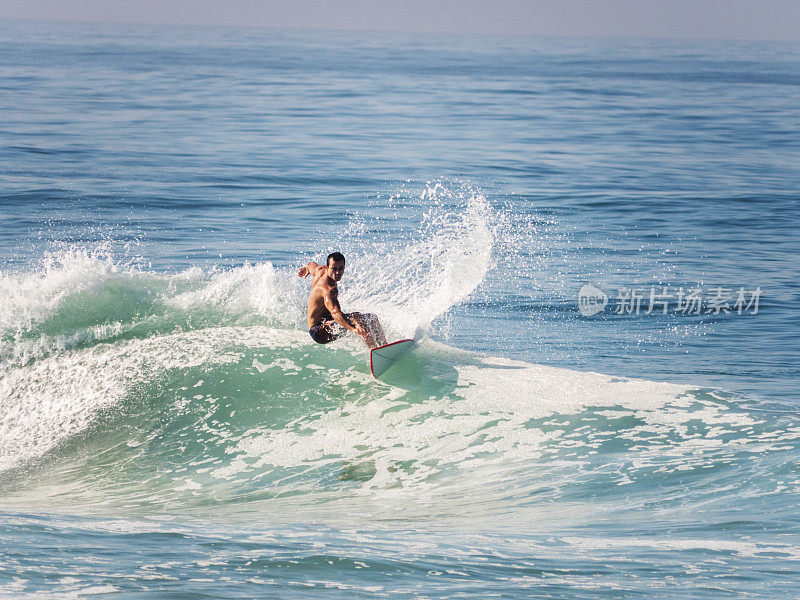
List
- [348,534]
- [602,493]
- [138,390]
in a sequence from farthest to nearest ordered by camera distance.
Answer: [138,390], [602,493], [348,534]

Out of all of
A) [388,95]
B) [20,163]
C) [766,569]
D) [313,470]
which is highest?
[388,95]

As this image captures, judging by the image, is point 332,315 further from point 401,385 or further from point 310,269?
point 401,385

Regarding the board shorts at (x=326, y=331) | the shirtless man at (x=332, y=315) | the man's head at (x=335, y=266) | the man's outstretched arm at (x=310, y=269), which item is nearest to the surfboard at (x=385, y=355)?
the shirtless man at (x=332, y=315)

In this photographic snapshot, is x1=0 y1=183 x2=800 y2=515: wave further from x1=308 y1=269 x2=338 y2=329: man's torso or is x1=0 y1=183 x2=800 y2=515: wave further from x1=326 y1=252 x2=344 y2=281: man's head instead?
x1=326 y1=252 x2=344 y2=281: man's head

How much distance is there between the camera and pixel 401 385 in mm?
9008

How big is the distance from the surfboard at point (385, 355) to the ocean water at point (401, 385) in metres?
0.18

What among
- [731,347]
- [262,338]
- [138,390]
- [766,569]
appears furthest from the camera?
[731,347]

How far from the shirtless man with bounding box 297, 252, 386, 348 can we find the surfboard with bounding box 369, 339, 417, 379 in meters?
0.09

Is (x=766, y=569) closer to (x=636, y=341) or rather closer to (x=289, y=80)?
(x=636, y=341)

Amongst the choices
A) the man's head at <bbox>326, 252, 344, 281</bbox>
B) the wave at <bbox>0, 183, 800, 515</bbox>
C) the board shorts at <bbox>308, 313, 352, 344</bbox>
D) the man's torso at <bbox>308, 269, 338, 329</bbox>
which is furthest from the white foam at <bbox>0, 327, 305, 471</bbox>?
the man's head at <bbox>326, 252, 344, 281</bbox>

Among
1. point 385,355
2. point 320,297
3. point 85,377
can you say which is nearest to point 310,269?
point 320,297

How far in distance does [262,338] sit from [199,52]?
65690 mm

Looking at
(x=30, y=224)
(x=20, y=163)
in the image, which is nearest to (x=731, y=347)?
(x=30, y=224)

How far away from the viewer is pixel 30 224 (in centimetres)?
1766
